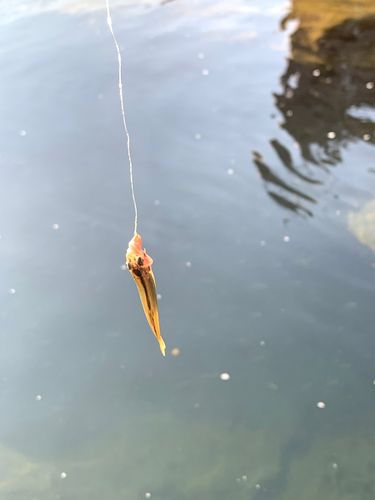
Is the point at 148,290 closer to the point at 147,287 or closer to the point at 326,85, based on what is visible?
the point at 147,287

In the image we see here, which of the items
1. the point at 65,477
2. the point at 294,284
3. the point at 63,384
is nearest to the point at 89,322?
the point at 63,384

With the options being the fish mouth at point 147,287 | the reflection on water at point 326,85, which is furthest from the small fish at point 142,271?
the reflection on water at point 326,85

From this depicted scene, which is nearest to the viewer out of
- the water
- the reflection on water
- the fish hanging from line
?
the fish hanging from line

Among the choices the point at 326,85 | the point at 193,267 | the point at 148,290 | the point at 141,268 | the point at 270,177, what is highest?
the point at 141,268

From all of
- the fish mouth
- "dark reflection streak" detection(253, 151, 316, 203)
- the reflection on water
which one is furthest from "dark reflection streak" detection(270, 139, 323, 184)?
the fish mouth

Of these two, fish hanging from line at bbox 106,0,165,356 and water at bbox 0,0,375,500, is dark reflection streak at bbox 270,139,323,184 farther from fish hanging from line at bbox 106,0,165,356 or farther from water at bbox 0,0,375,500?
fish hanging from line at bbox 106,0,165,356

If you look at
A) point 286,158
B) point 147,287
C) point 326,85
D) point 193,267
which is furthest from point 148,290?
point 326,85

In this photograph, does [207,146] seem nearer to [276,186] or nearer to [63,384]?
[276,186]

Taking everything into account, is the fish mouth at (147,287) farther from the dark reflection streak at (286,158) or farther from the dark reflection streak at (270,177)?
the dark reflection streak at (286,158)
